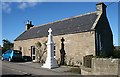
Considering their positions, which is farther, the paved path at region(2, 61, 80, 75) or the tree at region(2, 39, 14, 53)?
the tree at region(2, 39, 14, 53)

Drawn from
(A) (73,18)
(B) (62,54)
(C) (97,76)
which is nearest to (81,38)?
(B) (62,54)

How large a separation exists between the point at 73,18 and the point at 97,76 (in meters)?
14.2

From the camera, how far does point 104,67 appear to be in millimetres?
14305

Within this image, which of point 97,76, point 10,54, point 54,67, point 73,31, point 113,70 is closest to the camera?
point 113,70

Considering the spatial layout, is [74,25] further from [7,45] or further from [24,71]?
[7,45]

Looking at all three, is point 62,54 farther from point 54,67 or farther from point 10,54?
point 10,54

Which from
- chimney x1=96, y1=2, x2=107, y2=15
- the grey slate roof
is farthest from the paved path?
chimney x1=96, y1=2, x2=107, y2=15

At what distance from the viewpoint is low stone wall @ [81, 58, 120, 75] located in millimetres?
13503

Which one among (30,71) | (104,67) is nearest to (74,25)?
(30,71)

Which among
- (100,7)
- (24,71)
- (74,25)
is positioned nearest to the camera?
(24,71)

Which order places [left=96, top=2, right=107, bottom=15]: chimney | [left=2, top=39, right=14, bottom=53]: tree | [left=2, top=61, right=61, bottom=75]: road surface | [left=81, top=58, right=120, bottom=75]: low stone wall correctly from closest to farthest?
[left=81, top=58, right=120, bottom=75]: low stone wall < [left=2, top=61, right=61, bottom=75]: road surface < [left=96, top=2, right=107, bottom=15]: chimney < [left=2, top=39, right=14, bottom=53]: tree

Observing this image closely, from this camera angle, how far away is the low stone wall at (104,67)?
532 inches

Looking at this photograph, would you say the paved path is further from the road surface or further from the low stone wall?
the low stone wall

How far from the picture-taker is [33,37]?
30359 mm
